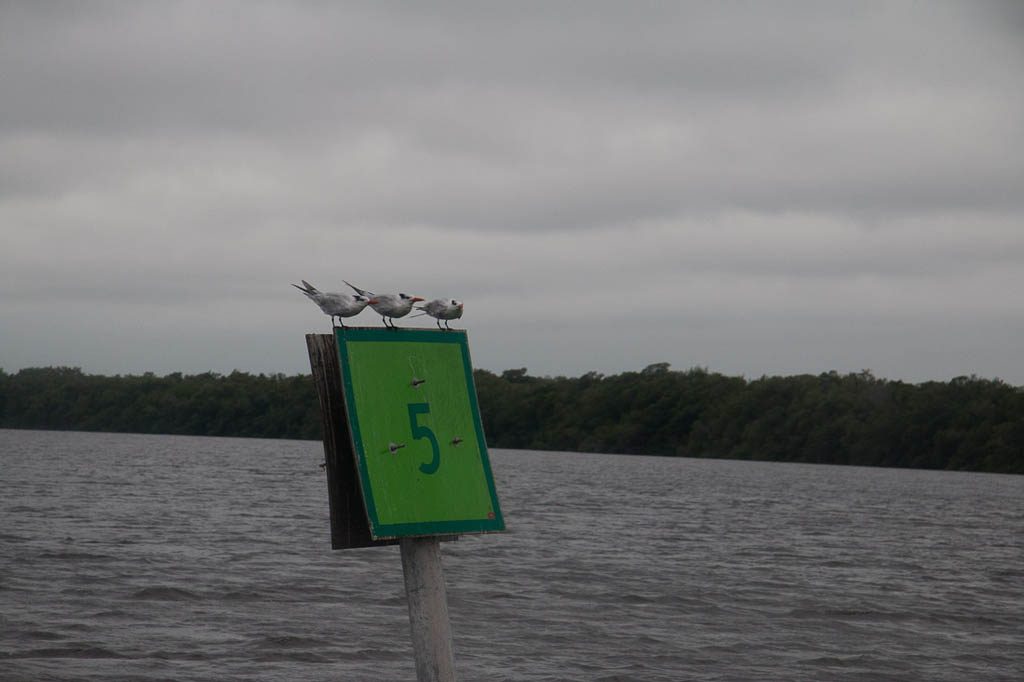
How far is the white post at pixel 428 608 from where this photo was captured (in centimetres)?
590

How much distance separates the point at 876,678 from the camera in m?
16.6

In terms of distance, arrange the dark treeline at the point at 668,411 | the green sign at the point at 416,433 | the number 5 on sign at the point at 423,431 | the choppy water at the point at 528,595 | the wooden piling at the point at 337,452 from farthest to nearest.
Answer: the dark treeline at the point at 668,411
the choppy water at the point at 528,595
the wooden piling at the point at 337,452
the number 5 on sign at the point at 423,431
the green sign at the point at 416,433

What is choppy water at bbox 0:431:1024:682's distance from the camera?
1659 centimetres

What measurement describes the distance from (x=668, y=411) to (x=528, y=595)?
11336cm

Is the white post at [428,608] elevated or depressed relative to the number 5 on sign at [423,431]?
depressed

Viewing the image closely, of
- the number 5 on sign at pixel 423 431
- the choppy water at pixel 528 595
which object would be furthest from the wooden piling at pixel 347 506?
the choppy water at pixel 528 595

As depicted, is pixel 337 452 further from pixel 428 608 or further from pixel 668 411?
pixel 668 411

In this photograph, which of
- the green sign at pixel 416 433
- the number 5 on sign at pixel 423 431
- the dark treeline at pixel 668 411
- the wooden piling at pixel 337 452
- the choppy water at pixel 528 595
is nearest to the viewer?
the green sign at pixel 416 433

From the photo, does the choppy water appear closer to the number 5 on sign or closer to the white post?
the white post

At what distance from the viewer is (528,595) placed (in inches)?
939

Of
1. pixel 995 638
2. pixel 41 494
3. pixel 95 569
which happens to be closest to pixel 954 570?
pixel 995 638

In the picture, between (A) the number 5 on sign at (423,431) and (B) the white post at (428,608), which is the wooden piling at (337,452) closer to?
(B) the white post at (428,608)

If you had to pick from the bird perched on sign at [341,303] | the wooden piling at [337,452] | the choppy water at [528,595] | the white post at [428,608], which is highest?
the bird perched on sign at [341,303]

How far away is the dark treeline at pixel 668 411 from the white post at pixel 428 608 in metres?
107
